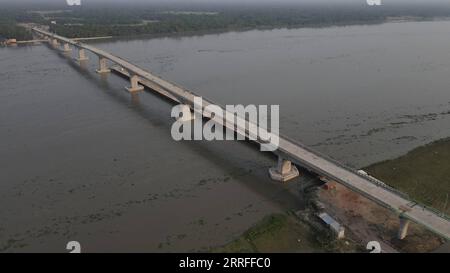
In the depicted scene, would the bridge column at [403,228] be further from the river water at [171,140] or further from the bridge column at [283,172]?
the bridge column at [283,172]

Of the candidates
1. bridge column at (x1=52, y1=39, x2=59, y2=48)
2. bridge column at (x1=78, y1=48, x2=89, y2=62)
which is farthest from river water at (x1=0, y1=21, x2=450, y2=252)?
bridge column at (x1=52, y1=39, x2=59, y2=48)

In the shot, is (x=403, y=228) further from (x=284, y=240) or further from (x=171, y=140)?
(x=171, y=140)

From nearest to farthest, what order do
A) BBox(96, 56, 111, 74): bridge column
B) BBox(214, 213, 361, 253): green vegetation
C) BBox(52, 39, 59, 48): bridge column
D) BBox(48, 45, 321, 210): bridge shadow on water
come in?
1. BBox(214, 213, 361, 253): green vegetation
2. BBox(48, 45, 321, 210): bridge shadow on water
3. BBox(96, 56, 111, 74): bridge column
4. BBox(52, 39, 59, 48): bridge column

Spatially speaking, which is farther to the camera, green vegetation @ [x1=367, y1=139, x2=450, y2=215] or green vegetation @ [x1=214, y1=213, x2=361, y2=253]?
green vegetation @ [x1=367, y1=139, x2=450, y2=215]

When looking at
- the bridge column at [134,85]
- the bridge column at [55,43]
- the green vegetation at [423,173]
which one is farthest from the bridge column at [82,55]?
the green vegetation at [423,173]

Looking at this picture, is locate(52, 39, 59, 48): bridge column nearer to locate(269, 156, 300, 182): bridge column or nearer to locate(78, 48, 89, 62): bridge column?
locate(78, 48, 89, 62): bridge column

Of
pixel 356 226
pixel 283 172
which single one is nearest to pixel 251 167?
pixel 283 172
